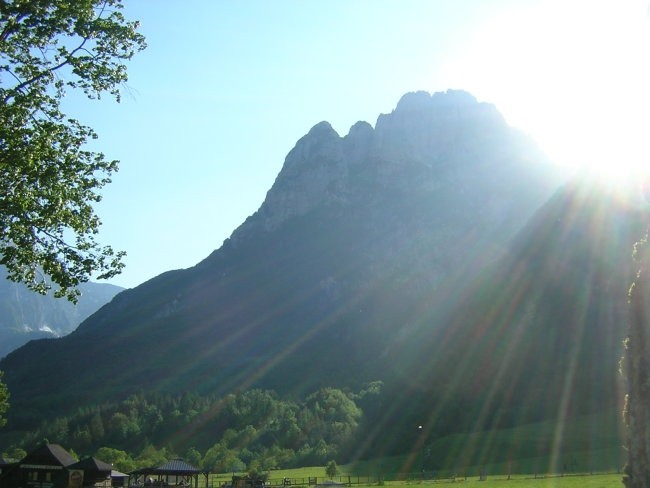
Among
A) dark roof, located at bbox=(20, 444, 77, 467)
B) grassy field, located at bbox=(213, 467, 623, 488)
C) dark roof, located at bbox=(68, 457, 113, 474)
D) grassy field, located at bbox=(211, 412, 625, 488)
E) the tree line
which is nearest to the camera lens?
grassy field, located at bbox=(213, 467, 623, 488)

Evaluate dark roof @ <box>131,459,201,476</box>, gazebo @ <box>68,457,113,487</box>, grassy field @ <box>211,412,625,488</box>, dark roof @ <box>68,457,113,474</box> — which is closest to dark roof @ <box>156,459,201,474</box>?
dark roof @ <box>131,459,201,476</box>

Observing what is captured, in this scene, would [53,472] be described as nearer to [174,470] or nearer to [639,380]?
[174,470]

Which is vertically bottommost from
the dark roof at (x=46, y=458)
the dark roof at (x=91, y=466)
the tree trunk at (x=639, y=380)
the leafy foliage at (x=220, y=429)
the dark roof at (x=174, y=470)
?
the leafy foliage at (x=220, y=429)

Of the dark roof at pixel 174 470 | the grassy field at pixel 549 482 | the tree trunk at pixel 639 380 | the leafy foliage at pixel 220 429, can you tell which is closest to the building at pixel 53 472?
the dark roof at pixel 174 470

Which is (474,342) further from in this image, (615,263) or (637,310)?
(637,310)

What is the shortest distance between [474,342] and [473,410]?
1418 inches

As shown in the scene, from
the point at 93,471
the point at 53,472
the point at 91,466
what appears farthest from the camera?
the point at 53,472

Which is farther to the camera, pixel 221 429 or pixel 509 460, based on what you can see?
pixel 221 429

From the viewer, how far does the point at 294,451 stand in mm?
153500

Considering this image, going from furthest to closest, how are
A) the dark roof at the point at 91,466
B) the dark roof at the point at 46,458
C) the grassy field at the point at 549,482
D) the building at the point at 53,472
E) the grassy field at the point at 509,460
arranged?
the grassy field at the point at 509,460 → the dark roof at the point at 46,458 → the building at the point at 53,472 → the dark roof at the point at 91,466 → the grassy field at the point at 549,482

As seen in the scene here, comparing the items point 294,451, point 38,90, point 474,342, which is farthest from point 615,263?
point 38,90

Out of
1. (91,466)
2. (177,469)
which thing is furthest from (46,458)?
(177,469)

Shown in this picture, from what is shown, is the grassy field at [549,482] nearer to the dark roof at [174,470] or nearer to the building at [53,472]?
the dark roof at [174,470]

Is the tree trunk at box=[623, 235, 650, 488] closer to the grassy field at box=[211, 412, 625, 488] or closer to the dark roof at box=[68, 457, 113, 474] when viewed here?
the grassy field at box=[211, 412, 625, 488]
